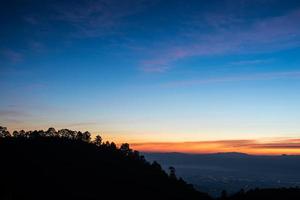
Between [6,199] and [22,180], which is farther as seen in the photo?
[22,180]

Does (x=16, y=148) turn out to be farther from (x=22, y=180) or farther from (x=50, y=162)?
(x=22, y=180)

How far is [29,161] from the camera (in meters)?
187

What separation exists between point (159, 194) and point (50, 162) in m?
56.1

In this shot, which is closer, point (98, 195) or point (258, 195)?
point (258, 195)

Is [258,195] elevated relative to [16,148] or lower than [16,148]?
lower

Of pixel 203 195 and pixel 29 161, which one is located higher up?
pixel 29 161

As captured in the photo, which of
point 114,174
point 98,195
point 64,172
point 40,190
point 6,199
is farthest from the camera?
point 114,174

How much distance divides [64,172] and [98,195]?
81.2 feet

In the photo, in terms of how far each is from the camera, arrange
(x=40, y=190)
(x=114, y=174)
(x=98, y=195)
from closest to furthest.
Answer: (x=40, y=190) < (x=98, y=195) < (x=114, y=174)

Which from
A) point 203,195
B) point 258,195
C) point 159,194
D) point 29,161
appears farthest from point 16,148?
point 258,195

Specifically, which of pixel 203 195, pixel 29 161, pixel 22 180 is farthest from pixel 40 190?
pixel 203 195

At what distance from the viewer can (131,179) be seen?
7594 inches

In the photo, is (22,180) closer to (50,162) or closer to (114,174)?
(50,162)

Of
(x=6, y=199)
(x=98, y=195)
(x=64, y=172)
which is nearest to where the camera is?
(x=6, y=199)
